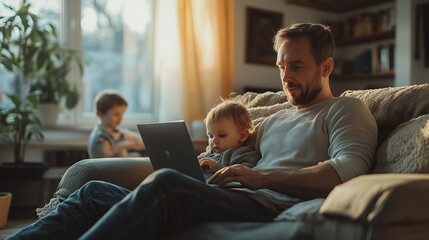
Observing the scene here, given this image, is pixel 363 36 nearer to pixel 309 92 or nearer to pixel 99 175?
pixel 309 92

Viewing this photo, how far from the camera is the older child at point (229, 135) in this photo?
5.40 feet

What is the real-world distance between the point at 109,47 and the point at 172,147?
2.67 m

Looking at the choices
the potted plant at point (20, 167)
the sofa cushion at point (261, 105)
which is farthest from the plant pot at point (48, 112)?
the sofa cushion at point (261, 105)

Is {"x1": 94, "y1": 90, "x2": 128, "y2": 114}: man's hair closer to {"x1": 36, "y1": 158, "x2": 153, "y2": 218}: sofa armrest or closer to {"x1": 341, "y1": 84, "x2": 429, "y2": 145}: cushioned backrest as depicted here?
{"x1": 36, "y1": 158, "x2": 153, "y2": 218}: sofa armrest

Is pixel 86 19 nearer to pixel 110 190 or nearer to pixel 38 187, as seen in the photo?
pixel 38 187

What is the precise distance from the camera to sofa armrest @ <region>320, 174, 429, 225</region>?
86 centimetres

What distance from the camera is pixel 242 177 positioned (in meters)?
1.35

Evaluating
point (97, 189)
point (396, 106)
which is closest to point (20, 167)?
point (97, 189)

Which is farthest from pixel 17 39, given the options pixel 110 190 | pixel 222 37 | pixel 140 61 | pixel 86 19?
pixel 110 190

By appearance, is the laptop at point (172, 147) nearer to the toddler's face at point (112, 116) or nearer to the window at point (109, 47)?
the toddler's face at point (112, 116)

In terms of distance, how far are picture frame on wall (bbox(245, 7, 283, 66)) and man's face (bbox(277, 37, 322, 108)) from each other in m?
2.81

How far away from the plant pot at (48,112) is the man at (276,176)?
2005 millimetres

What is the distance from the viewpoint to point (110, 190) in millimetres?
1534

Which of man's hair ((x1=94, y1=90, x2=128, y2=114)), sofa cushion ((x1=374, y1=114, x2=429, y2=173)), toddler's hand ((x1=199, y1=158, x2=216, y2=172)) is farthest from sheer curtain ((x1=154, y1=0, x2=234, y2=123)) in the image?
sofa cushion ((x1=374, y1=114, x2=429, y2=173))
